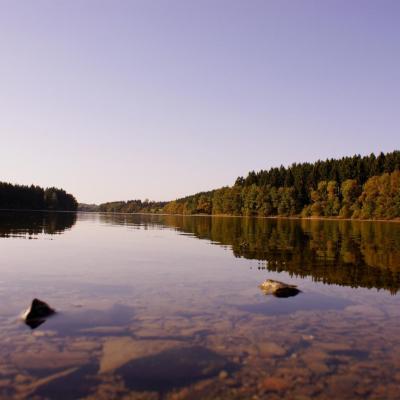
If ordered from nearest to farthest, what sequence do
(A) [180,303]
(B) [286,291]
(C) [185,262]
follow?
(A) [180,303], (B) [286,291], (C) [185,262]

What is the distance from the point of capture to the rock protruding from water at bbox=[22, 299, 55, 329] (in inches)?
494

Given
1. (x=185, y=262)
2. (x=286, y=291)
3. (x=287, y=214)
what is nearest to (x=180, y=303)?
(x=286, y=291)

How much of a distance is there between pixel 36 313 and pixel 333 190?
5960 inches

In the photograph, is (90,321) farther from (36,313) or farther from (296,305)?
(296,305)

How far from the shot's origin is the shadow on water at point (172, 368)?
8.56 m

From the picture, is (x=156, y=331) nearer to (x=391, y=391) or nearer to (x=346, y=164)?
(x=391, y=391)

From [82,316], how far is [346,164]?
16147 centimetres

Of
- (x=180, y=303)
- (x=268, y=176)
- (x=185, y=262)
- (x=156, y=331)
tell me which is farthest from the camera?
(x=268, y=176)

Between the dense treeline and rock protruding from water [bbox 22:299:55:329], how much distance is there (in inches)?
5208

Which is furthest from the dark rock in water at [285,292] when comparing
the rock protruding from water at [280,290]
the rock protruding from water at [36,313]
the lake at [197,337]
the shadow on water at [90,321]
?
the rock protruding from water at [36,313]

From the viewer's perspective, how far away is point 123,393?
8031 millimetres

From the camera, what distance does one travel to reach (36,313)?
42.6 feet

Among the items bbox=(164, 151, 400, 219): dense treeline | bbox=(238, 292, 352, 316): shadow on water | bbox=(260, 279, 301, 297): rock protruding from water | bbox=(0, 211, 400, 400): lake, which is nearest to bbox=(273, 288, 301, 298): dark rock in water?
bbox=(260, 279, 301, 297): rock protruding from water

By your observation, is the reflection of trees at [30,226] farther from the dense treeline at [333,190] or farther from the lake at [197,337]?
the dense treeline at [333,190]
